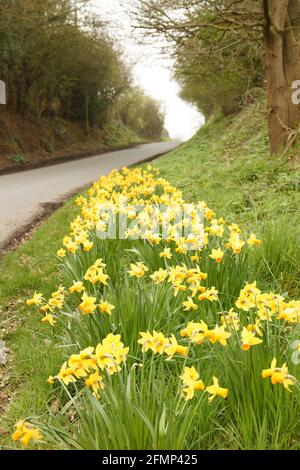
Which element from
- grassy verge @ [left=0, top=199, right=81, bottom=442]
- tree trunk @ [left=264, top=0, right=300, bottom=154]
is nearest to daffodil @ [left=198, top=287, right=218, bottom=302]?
grassy verge @ [left=0, top=199, right=81, bottom=442]

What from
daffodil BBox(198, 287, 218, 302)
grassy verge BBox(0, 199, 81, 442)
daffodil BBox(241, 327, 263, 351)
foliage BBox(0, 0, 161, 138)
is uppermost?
foliage BBox(0, 0, 161, 138)

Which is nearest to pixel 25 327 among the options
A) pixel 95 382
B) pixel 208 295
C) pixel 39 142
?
pixel 208 295

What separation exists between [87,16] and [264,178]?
16479mm

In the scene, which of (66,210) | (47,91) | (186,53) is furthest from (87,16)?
(66,210)

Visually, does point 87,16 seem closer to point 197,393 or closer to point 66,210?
point 66,210

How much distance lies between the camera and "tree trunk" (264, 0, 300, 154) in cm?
832

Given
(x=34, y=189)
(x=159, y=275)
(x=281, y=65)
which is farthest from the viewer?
(x=34, y=189)

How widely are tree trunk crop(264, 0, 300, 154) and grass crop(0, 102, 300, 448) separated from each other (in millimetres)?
919

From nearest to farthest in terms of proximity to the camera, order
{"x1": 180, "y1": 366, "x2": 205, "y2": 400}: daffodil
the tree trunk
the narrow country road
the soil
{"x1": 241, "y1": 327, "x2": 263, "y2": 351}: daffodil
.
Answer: {"x1": 180, "y1": 366, "x2": 205, "y2": 400}: daffodil < {"x1": 241, "y1": 327, "x2": 263, "y2": 351}: daffodil < the narrow country road < the tree trunk < the soil

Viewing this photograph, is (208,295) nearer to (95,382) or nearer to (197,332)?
(197,332)

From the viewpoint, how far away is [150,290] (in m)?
2.86

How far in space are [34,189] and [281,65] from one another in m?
6.46

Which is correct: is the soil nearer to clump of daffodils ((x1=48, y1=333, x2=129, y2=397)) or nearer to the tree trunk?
the tree trunk
